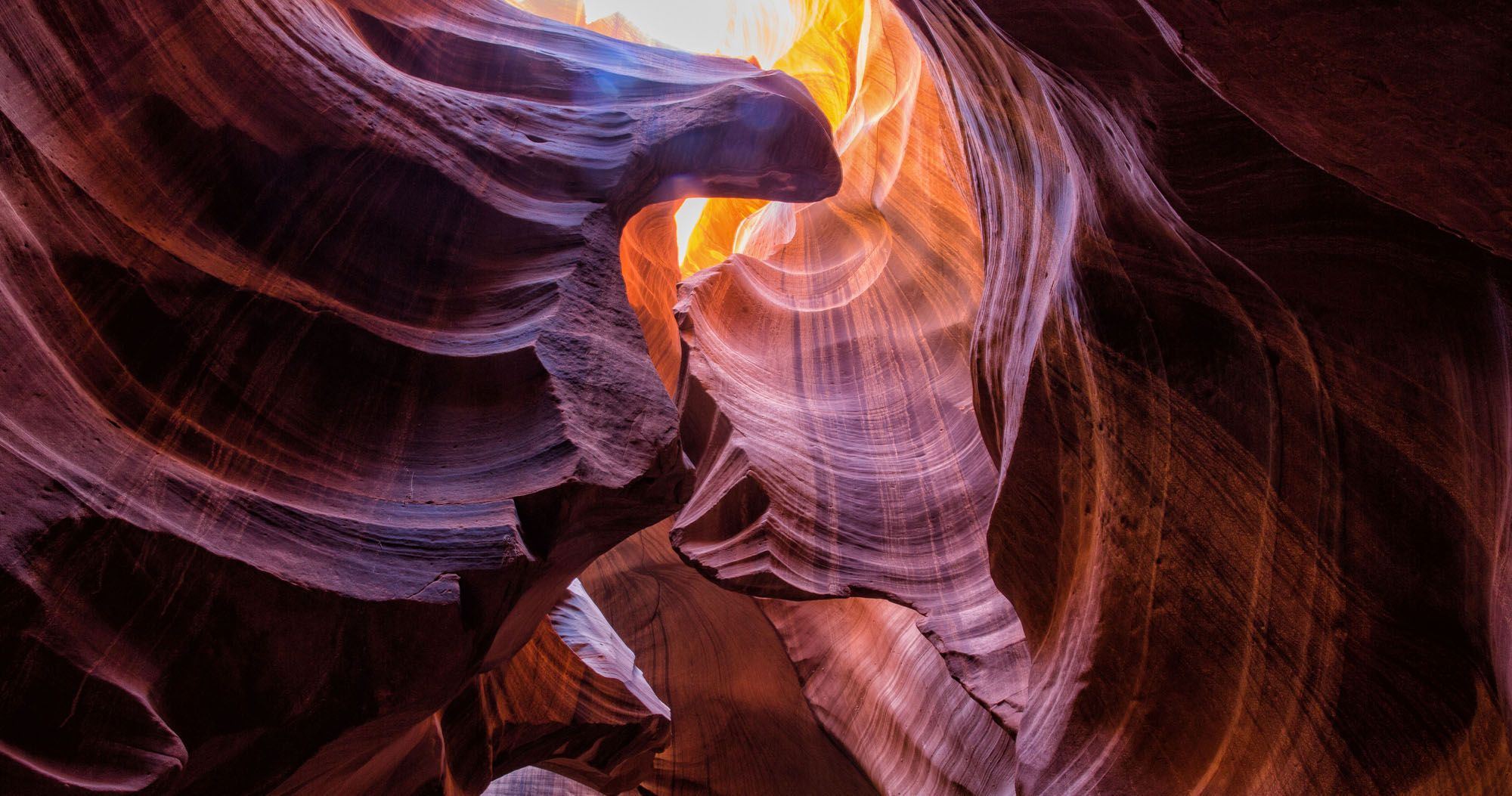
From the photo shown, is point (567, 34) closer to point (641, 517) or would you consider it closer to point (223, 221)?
point (223, 221)

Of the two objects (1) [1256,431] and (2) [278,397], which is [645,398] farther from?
(1) [1256,431]

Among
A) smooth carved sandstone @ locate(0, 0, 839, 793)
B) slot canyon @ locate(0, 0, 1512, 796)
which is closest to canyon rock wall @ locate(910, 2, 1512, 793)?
slot canyon @ locate(0, 0, 1512, 796)

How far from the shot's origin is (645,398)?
3.56 metres

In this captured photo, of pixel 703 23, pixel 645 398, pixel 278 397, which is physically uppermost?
pixel 703 23

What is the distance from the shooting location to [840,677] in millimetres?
6598

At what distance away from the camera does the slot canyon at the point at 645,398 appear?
7.46 ft

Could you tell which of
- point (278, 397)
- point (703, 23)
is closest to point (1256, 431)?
point (278, 397)

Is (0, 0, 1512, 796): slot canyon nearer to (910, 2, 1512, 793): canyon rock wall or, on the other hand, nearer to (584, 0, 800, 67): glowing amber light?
(910, 2, 1512, 793): canyon rock wall

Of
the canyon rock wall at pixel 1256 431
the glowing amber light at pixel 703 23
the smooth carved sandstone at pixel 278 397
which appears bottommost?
the canyon rock wall at pixel 1256 431

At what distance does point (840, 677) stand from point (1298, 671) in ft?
14.4

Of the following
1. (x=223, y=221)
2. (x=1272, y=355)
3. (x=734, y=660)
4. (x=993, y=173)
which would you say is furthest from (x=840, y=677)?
(x=223, y=221)

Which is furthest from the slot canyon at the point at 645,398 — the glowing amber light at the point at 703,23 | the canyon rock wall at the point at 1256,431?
the glowing amber light at the point at 703,23

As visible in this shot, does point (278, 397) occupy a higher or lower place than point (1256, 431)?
higher

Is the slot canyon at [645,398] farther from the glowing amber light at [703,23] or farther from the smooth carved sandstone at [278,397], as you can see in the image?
the glowing amber light at [703,23]
